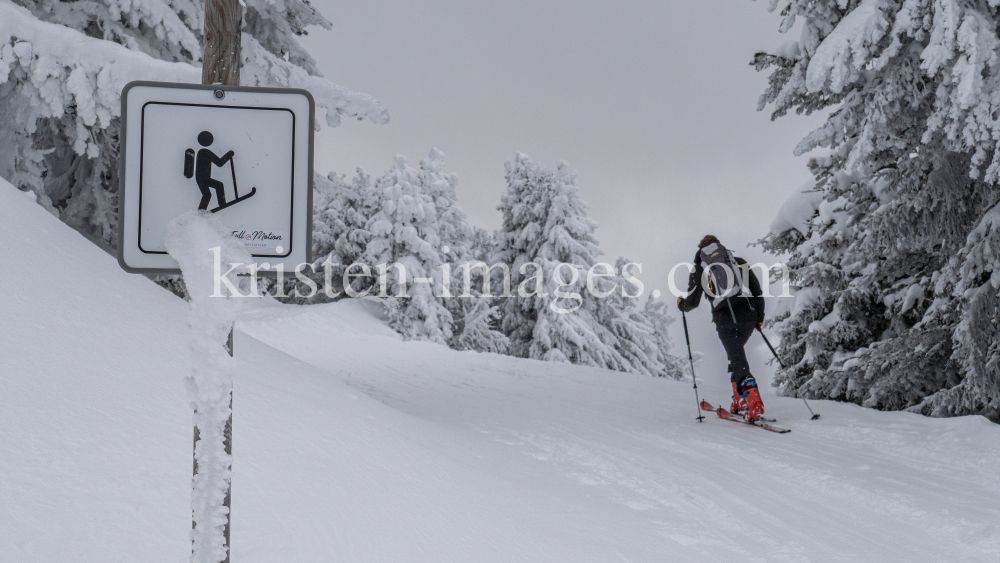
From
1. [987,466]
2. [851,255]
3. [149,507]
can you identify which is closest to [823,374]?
[851,255]

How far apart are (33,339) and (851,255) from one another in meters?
9.63

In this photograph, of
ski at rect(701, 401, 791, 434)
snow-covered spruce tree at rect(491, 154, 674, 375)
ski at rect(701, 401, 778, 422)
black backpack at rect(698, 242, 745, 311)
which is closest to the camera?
ski at rect(701, 401, 791, 434)

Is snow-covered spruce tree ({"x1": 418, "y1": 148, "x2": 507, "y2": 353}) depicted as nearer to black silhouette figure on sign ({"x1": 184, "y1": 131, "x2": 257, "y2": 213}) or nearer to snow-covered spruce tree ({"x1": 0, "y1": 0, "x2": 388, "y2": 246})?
snow-covered spruce tree ({"x1": 0, "y1": 0, "x2": 388, "y2": 246})

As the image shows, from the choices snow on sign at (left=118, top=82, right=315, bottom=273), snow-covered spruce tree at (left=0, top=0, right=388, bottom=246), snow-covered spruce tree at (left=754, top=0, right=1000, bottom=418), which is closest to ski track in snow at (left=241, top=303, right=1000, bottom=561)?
snow-covered spruce tree at (left=754, top=0, right=1000, bottom=418)

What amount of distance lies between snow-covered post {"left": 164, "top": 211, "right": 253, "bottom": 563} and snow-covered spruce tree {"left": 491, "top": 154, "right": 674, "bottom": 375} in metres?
22.1

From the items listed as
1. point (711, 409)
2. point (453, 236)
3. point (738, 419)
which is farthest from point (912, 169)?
point (453, 236)

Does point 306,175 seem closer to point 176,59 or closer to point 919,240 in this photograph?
point 176,59

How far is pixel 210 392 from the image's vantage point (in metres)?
1.80

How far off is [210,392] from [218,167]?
0.68 metres

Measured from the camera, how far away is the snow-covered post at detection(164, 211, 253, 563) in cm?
180

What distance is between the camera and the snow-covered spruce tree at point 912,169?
5.49m

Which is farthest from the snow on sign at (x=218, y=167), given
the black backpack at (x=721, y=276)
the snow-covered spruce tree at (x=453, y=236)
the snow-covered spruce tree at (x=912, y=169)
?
the snow-covered spruce tree at (x=453, y=236)

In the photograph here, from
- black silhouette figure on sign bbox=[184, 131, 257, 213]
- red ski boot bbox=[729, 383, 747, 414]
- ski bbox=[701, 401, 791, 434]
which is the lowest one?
ski bbox=[701, 401, 791, 434]

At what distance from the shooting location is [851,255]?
9453 millimetres
